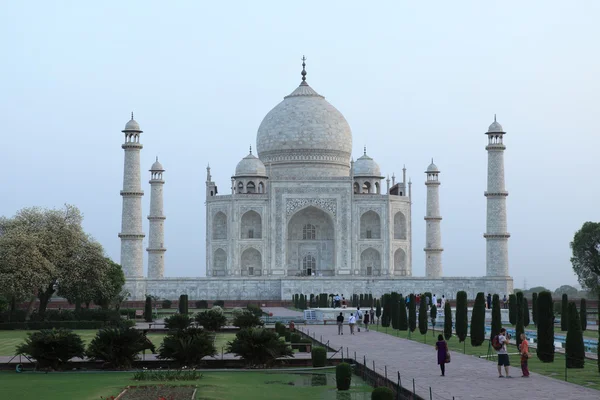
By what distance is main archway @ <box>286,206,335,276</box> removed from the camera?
46.8 metres

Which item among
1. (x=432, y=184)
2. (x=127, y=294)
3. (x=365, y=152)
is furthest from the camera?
(x=365, y=152)

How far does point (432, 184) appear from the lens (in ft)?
156

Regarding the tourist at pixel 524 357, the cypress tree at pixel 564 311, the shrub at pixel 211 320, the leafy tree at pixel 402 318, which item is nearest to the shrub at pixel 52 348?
the tourist at pixel 524 357

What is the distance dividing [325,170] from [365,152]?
120 inches

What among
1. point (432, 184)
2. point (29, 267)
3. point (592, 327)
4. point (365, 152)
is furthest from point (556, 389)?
point (365, 152)

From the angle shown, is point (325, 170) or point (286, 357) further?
point (325, 170)

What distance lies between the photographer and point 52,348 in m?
15.7

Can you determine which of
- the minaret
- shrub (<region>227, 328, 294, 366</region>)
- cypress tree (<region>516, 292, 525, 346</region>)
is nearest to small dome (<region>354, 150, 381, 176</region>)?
the minaret

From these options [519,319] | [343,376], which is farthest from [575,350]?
[343,376]

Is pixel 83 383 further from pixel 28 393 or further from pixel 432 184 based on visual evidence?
pixel 432 184

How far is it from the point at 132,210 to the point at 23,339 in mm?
18244

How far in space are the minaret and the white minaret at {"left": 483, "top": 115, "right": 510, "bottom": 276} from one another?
588 inches

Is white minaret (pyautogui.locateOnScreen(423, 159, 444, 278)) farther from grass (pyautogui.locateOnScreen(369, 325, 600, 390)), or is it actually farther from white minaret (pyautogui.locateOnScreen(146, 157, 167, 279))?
grass (pyautogui.locateOnScreen(369, 325, 600, 390))

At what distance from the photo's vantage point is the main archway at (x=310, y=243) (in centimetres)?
4678
